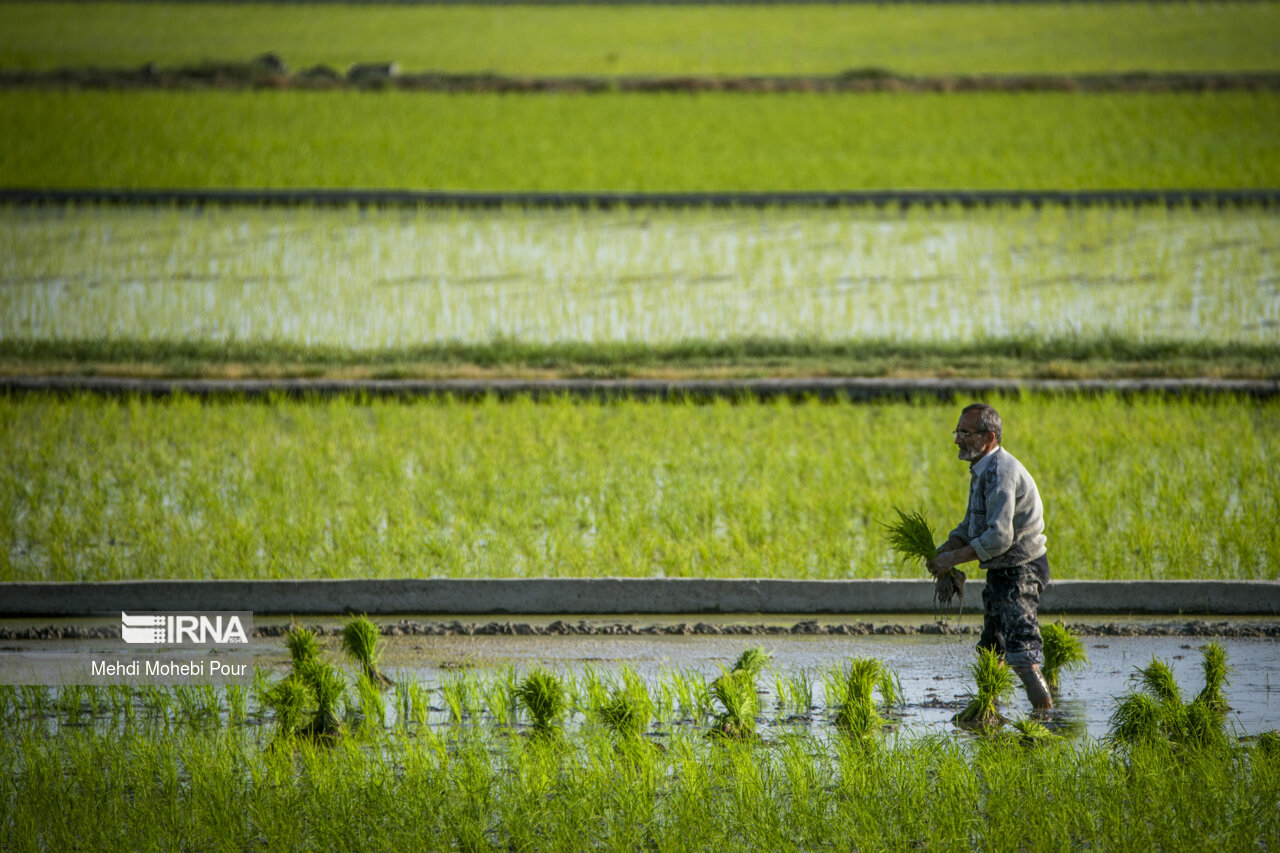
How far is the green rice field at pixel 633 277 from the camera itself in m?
13.1

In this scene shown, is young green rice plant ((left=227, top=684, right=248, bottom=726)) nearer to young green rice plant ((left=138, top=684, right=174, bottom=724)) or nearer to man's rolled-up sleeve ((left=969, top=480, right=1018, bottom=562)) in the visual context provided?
young green rice plant ((left=138, top=684, right=174, bottom=724))

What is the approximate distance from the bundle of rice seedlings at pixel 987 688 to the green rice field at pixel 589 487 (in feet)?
5.96

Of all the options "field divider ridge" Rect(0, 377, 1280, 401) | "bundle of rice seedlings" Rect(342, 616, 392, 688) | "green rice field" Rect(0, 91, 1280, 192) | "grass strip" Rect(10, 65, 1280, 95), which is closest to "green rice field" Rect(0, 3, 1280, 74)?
"grass strip" Rect(10, 65, 1280, 95)

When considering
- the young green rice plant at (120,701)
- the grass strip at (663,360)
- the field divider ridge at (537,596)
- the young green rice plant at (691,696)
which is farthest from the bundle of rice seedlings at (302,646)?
the grass strip at (663,360)

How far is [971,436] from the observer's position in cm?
478

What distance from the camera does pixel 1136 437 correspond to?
9.21 metres

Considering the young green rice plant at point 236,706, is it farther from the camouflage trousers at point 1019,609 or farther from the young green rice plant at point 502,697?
the camouflage trousers at point 1019,609

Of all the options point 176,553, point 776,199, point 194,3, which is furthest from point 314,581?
point 194,3

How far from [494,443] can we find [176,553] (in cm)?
274

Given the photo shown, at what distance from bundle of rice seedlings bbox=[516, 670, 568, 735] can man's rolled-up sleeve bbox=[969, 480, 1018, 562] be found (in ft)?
4.69

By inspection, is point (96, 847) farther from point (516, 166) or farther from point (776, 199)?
point (516, 166)

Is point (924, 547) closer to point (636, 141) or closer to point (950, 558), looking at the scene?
point (950, 558)

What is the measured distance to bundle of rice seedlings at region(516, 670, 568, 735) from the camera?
4805 millimetres

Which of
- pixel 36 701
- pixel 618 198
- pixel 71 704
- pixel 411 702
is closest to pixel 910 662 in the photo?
pixel 411 702
